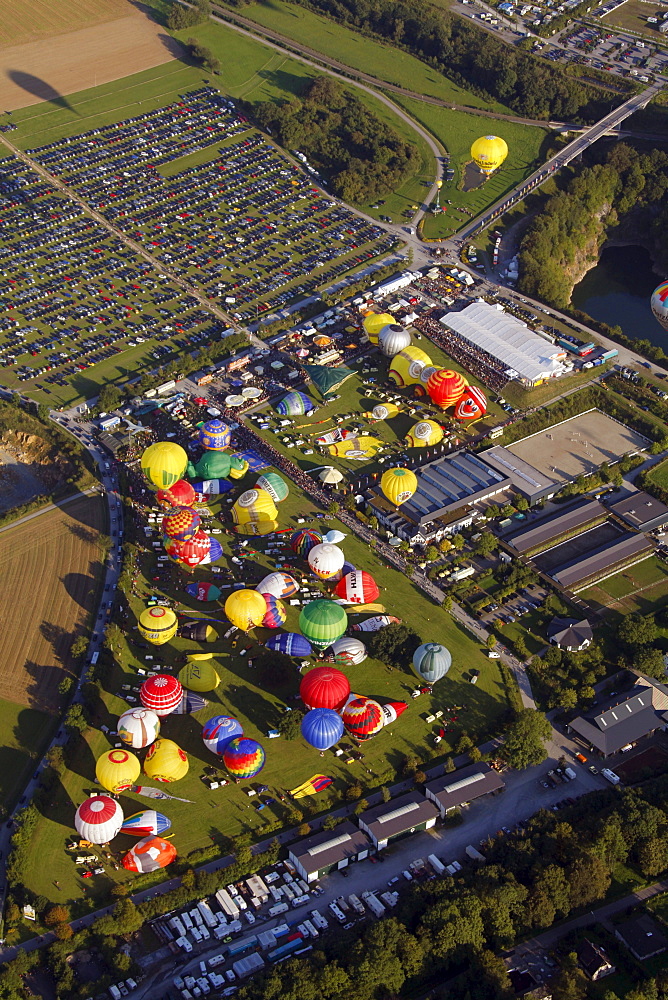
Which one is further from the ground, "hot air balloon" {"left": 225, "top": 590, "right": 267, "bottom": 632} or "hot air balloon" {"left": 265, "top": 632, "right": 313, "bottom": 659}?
"hot air balloon" {"left": 225, "top": 590, "right": 267, "bottom": 632}

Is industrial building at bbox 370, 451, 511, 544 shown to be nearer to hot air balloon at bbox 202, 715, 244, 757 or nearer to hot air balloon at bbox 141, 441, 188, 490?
hot air balloon at bbox 141, 441, 188, 490

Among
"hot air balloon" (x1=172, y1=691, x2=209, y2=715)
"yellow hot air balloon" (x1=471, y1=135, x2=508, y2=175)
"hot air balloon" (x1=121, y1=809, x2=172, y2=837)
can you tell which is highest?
"yellow hot air balloon" (x1=471, y1=135, x2=508, y2=175)

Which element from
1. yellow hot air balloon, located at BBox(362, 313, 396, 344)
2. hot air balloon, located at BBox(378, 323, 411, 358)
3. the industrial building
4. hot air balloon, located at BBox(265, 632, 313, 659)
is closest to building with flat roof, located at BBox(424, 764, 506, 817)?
hot air balloon, located at BBox(265, 632, 313, 659)

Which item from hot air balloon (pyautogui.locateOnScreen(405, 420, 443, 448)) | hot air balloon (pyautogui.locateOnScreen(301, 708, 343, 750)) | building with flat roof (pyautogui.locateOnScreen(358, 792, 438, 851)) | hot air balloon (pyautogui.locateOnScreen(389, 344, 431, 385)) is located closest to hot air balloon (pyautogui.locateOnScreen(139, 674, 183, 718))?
hot air balloon (pyautogui.locateOnScreen(301, 708, 343, 750))

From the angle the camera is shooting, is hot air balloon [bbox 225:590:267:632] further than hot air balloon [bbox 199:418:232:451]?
No

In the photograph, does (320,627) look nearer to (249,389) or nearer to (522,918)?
(522,918)

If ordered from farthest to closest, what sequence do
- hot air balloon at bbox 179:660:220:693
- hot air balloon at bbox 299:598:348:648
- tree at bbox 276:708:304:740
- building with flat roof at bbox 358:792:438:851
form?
1. hot air balloon at bbox 299:598:348:648
2. hot air balloon at bbox 179:660:220:693
3. tree at bbox 276:708:304:740
4. building with flat roof at bbox 358:792:438:851

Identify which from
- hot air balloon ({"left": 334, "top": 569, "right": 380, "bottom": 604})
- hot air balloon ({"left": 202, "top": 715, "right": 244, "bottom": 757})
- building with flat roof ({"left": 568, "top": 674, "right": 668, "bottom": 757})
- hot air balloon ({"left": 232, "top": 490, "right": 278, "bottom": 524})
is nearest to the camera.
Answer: hot air balloon ({"left": 202, "top": 715, "right": 244, "bottom": 757})

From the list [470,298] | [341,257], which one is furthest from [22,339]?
[470,298]
